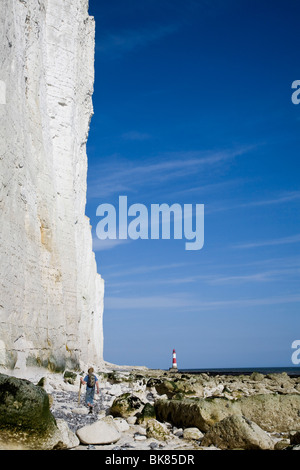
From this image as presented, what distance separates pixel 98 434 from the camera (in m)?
6.96

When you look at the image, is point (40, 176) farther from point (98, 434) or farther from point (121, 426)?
point (98, 434)

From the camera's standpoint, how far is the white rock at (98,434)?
6.86m

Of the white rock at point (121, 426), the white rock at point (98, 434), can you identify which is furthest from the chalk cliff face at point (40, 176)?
the white rock at point (98, 434)

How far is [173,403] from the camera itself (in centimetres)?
912

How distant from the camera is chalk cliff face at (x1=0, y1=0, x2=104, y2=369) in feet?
42.2

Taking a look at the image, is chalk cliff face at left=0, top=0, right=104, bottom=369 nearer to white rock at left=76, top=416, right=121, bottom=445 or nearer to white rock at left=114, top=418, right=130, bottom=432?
white rock at left=114, top=418, right=130, bottom=432

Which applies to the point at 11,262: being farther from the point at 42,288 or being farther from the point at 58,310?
the point at 58,310

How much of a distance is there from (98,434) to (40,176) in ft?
39.9

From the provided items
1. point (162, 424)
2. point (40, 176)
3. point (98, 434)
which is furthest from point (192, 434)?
point (40, 176)

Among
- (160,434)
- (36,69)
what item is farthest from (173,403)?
(36,69)

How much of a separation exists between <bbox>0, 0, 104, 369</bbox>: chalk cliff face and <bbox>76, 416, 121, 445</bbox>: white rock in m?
5.11

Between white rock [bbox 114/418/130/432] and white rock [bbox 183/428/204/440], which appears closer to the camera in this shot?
white rock [bbox 183/428/204/440]

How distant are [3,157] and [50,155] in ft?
22.9

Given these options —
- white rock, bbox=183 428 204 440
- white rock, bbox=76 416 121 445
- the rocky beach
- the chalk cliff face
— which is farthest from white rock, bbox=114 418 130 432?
the chalk cliff face
